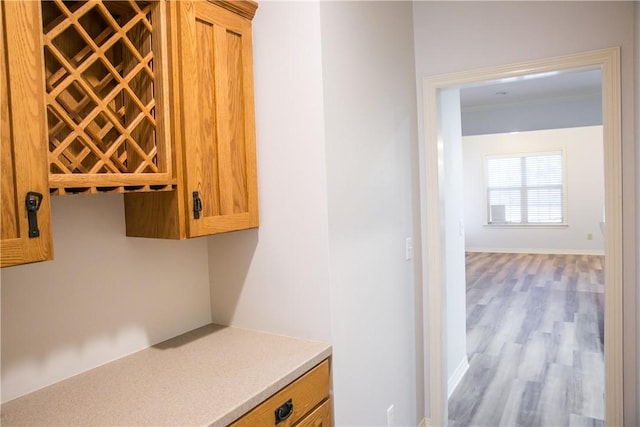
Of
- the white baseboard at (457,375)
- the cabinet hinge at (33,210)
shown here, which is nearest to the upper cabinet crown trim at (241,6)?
the cabinet hinge at (33,210)

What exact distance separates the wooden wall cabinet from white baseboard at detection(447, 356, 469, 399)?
2.19 metres

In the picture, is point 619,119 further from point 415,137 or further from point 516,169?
point 516,169

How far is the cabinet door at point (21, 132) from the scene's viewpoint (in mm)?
1036

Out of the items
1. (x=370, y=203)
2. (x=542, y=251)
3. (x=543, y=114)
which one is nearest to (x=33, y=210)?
(x=370, y=203)

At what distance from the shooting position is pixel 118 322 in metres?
1.66

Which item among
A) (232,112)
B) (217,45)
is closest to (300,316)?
(232,112)

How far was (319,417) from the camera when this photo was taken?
1.69m

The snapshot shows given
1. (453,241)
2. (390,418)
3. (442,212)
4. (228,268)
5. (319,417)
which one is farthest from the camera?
(453,241)

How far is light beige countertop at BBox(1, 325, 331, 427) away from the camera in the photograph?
1.25m

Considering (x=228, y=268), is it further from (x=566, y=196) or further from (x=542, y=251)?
(x=542, y=251)

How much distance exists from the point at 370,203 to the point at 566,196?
8.53 meters

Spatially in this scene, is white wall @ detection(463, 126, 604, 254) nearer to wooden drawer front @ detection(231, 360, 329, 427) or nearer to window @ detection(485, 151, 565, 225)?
window @ detection(485, 151, 565, 225)

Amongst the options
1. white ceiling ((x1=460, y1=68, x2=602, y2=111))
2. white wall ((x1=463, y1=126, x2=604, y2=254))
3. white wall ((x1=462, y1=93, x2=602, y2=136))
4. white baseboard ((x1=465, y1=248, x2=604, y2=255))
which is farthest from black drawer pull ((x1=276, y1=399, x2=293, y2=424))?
white baseboard ((x1=465, y1=248, x2=604, y2=255))

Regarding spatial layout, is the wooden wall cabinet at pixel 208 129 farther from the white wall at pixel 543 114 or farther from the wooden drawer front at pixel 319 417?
the white wall at pixel 543 114
